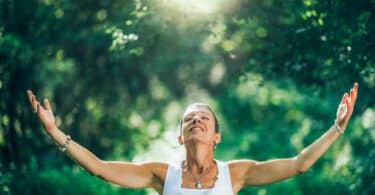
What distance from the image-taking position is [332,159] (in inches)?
544

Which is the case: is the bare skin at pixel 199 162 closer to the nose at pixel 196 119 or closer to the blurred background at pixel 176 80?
the nose at pixel 196 119

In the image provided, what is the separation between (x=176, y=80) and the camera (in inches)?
856

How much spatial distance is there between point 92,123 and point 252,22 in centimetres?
904

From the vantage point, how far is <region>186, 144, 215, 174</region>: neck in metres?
5.90

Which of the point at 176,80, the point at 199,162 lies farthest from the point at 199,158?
the point at 176,80

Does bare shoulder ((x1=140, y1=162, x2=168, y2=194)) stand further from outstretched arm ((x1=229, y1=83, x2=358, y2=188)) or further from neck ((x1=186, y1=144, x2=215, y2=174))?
outstretched arm ((x1=229, y1=83, x2=358, y2=188))

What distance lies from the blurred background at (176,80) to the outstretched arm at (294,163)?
7.25 feet

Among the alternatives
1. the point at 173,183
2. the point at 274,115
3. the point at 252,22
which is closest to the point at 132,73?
the point at 274,115

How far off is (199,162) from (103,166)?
2.00ft

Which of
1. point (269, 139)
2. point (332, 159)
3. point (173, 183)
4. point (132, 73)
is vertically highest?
point (132, 73)

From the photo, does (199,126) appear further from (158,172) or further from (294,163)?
(294,163)

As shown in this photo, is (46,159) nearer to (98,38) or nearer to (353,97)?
(98,38)

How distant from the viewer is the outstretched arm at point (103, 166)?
567 cm

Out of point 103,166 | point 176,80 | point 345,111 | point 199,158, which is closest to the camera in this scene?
point 345,111
